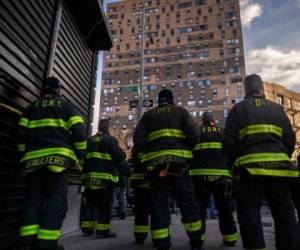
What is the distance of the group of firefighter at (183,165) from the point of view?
9.27ft

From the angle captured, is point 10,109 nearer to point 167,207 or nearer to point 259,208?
point 167,207

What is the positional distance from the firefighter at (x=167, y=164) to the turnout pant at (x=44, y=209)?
118 cm

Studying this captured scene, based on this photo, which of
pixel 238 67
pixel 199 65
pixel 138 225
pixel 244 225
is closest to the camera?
pixel 244 225

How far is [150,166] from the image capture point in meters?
3.73

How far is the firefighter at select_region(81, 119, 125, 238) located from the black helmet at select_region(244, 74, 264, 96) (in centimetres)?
272

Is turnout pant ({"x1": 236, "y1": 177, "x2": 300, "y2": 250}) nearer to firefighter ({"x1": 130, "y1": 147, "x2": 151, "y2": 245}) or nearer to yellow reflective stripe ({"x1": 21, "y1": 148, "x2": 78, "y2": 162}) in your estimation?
firefighter ({"x1": 130, "y1": 147, "x2": 151, "y2": 245})

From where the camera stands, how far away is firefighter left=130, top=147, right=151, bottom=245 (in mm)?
4411

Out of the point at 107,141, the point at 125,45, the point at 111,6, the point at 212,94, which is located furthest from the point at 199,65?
the point at 107,141

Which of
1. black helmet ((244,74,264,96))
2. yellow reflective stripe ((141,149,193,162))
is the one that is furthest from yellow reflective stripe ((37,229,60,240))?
black helmet ((244,74,264,96))

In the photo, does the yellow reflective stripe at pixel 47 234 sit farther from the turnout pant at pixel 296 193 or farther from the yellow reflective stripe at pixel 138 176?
the turnout pant at pixel 296 193

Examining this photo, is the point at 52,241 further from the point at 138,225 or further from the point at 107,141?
the point at 107,141

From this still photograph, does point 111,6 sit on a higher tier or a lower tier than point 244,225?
higher

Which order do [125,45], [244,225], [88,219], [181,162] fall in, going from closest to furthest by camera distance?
1. [244,225]
2. [181,162]
3. [88,219]
4. [125,45]

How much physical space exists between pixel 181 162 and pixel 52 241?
1822 mm
